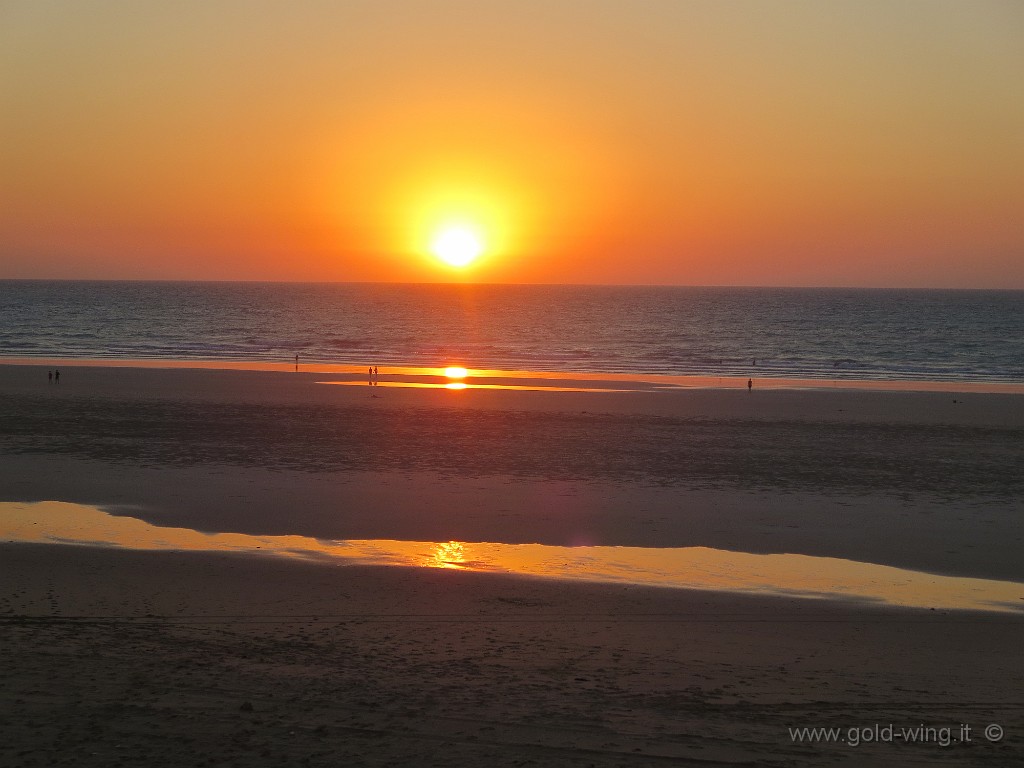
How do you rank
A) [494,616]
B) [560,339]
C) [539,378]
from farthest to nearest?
[560,339] → [539,378] → [494,616]

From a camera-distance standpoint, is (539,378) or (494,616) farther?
(539,378)

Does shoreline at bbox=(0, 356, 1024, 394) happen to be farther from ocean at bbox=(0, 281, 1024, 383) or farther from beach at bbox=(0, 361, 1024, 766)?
beach at bbox=(0, 361, 1024, 766)

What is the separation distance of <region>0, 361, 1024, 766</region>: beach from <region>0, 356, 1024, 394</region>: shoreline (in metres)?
18.3

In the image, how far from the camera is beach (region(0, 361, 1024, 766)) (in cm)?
723

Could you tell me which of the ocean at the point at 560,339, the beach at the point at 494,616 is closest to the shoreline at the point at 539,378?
the ocean at the point at 560,339

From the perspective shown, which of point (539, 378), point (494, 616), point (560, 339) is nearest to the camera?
point (494, 616)

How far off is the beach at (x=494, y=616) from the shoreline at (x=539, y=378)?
60.2 feet

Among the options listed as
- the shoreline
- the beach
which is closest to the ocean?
the shoreline

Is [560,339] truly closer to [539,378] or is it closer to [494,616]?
[539,378]

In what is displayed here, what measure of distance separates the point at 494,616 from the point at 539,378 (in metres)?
35.4

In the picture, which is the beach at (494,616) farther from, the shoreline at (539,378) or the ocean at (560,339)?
the ocean at (560,339)

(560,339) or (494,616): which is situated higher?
(494,616)

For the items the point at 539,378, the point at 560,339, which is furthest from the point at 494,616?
the point at 560,339

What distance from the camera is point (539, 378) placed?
150 ft
